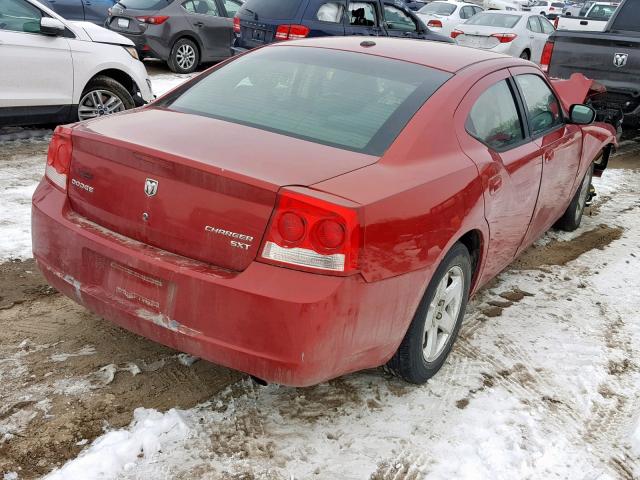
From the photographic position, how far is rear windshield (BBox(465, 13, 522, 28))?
16.6 metres

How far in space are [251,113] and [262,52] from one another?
31.4 inches

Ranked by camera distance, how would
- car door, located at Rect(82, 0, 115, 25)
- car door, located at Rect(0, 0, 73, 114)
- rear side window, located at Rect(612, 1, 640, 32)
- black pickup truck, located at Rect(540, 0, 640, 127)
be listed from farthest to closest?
car door, located at Rect(82, 0, 115, 25) → rear side window, located at Rect(612, 1, 640, 32) → black pickup truck, located at Rect(540, 0, 640, 127) → car door, located at Rect(0, 0, 73, 114)

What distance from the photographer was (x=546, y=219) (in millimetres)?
4777

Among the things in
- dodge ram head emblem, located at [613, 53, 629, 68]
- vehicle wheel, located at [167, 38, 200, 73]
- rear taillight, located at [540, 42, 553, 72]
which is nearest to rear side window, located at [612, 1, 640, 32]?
rear taillight, located at [540, 42, 553, 72]

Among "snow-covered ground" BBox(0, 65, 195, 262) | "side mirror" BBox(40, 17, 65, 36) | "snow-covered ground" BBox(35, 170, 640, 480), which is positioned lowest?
"snow-covered ground" BBox(0, 65, 195, 262)

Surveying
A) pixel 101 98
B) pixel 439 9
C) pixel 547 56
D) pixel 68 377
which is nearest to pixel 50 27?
pixel 101 98

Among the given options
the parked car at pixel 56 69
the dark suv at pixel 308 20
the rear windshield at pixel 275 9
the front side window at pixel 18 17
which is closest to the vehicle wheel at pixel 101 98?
the parked car at pixel 56 69

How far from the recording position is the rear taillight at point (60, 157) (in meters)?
3.10

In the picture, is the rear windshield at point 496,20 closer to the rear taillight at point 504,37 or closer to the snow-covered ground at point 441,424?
the rear taillight at point 504,37

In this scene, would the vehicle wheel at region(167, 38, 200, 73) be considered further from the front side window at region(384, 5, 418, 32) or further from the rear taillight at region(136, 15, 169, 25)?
the front side window at region(384, 5, 418, 32)

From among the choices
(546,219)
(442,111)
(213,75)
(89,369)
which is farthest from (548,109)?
(89,369)

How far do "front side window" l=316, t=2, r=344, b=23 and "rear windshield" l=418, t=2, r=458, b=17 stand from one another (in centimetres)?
1171

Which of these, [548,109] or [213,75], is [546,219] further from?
[213,75]

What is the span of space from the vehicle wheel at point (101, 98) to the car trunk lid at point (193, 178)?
4600 mm
